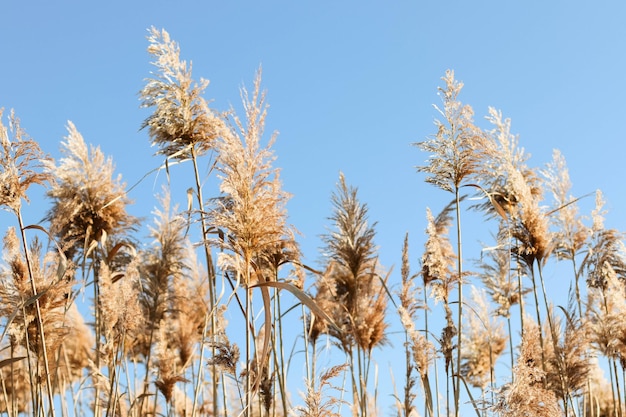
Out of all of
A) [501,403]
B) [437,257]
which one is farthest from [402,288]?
[501,403]

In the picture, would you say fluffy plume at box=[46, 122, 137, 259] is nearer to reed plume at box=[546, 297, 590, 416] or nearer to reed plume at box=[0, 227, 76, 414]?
reed plume at box=[0, 227, 76, 414]

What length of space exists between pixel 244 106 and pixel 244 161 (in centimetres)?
29

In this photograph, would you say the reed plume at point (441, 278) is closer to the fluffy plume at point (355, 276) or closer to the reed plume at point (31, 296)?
the fluffy plume at point (355, 276)

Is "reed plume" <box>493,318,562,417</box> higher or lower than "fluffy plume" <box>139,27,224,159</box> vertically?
lower

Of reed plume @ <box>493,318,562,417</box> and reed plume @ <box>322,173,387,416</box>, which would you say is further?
reed plume @ <box>322,173,387,416</box>

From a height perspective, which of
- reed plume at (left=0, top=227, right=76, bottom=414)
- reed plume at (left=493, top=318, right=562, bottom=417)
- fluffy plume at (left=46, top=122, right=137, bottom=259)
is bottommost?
reed plume at (left=493, top=318, right=562, bottom=417)

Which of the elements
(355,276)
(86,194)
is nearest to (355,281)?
(355,276)

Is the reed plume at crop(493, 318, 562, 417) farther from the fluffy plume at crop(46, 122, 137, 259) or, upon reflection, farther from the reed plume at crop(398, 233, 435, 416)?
the fluffy plume at crop(46, 122, 137, 259)

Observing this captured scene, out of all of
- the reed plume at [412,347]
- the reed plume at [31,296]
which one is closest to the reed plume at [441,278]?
the reed plume at [412,347]

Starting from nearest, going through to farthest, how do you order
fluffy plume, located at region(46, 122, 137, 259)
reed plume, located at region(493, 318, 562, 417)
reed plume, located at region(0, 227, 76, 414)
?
1. reed plume, located at region(493, 318, 562, 417)
2. reed plume, located at region(0, 227, 76, 414)
3. fluffy plume, located at region(46, 122, 137, 259)

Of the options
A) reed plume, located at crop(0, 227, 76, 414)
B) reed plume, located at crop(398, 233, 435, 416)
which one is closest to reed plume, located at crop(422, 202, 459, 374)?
reed plume, located at crop(398, 233, 435, 416)

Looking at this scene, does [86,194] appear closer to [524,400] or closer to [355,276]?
[355,276]

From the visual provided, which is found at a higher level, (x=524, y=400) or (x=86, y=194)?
(x=86, y=194)

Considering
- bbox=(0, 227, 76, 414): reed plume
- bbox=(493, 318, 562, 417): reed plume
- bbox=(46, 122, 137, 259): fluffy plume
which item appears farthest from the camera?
bbox=(46, 122, 137, 259): fluffy plume
